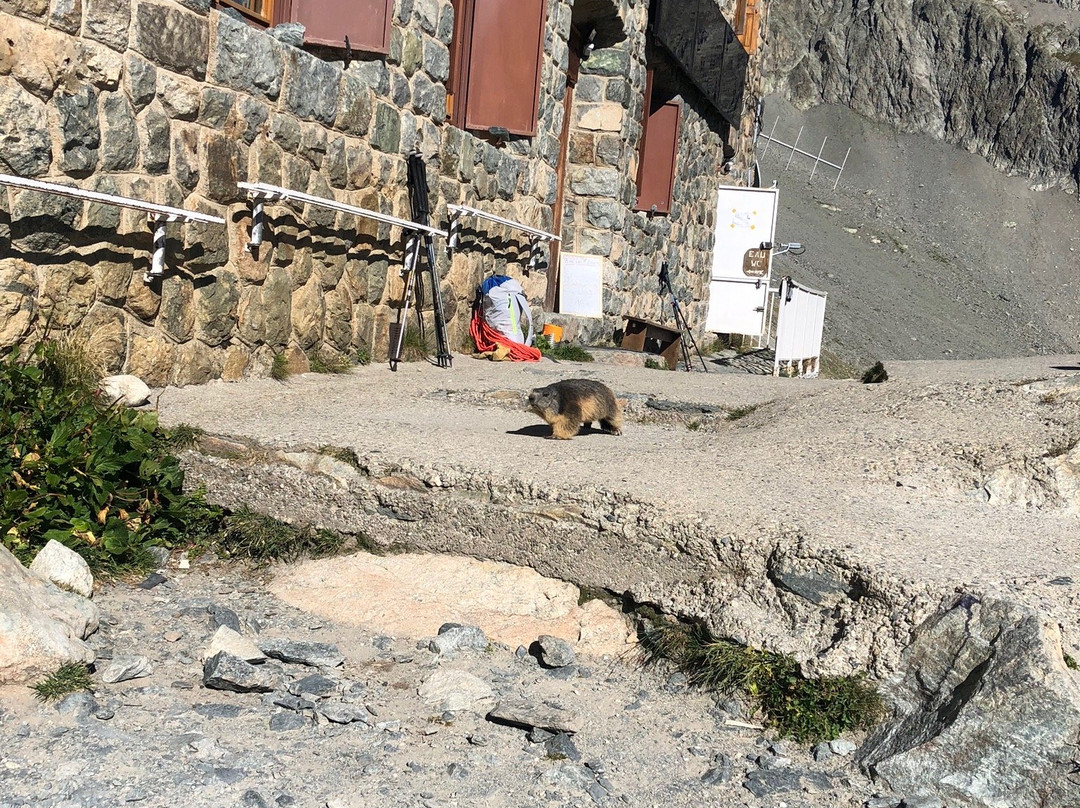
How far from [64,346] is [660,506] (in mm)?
2603

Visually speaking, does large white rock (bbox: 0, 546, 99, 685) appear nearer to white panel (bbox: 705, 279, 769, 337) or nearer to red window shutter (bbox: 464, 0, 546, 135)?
red window shutter (bbox: 464, 0, 546, 135)

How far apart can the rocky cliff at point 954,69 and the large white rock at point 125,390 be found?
4524cm

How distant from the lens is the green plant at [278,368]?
20.7 ft

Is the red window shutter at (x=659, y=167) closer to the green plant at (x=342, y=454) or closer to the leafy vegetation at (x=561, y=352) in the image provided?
the leafy vegetation at (x=561, y=352)

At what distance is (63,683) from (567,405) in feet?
9.18

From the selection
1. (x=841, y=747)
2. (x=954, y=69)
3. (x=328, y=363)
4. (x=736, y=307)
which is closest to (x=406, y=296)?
(x=328, y=363)

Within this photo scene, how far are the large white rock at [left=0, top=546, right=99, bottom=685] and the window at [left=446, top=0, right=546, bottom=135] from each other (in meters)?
6.01

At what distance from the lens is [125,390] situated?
4875mm

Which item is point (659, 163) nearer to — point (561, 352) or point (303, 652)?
point (561, 352)

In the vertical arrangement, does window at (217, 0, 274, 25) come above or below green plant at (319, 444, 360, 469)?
above

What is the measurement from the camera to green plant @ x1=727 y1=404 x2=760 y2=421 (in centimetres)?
638

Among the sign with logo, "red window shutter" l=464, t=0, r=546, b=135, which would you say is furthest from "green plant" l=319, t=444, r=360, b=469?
the sign with logo

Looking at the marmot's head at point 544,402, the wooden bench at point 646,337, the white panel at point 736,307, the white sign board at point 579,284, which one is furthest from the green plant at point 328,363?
the white panel at point 736,307

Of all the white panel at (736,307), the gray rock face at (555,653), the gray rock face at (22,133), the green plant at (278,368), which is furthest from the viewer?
the white panel at (736,307)
